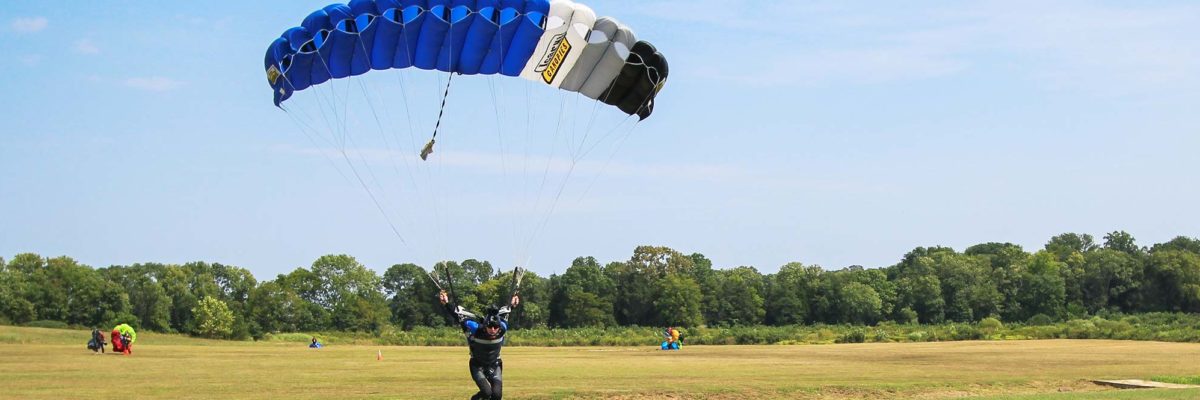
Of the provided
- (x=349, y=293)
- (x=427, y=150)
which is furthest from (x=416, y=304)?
(x=427, y=150)

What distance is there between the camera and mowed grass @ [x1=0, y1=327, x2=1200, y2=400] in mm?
22547

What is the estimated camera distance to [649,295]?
10281 centimetres

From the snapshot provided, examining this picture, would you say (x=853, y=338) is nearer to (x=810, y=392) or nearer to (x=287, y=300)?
(x=810, y=392)

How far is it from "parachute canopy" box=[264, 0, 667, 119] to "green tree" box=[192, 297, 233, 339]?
208ft

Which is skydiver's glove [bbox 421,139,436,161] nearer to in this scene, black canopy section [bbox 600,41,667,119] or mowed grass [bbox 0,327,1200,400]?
black canopy section [bbox 600,41,667,119]

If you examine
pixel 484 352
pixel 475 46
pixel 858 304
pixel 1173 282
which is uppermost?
pixel 475 46

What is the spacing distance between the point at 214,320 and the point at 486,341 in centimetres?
6723

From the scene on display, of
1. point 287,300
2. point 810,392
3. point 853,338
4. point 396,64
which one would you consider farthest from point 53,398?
point 287,300

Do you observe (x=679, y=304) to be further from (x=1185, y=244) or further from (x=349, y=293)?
(x=1185, y=244)

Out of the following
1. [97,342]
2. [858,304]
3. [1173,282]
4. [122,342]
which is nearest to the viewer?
[122,342]

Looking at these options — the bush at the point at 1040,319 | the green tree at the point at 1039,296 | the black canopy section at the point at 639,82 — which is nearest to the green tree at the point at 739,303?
the green tree at the point at 1039,296

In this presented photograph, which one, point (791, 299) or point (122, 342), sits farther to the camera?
point (791, 299)

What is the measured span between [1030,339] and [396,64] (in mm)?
50155

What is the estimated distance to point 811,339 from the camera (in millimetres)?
65125
